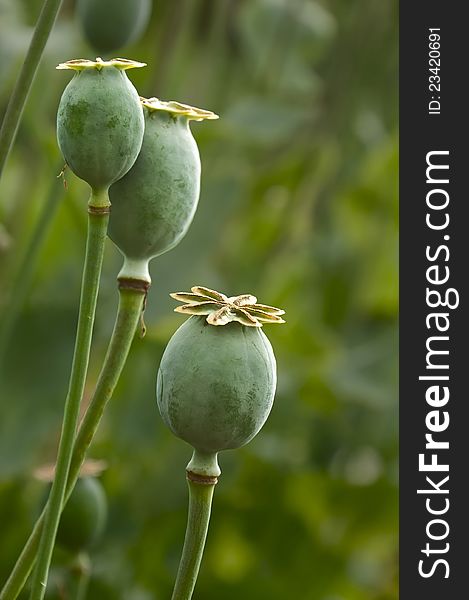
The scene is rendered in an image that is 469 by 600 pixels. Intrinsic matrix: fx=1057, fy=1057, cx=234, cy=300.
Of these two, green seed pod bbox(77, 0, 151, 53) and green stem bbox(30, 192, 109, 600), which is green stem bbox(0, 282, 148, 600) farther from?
green seed pod bbox(77, 0, 151, 53)

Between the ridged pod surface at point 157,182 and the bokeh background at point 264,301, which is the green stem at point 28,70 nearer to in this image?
the ridged pod surface at point 157,182

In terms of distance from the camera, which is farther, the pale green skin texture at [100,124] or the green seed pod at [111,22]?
the green seed pod at [111,22]

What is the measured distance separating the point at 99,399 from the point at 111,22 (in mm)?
213

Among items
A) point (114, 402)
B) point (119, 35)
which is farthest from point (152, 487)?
point (119, 35)

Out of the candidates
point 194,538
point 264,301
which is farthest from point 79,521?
point 264,301

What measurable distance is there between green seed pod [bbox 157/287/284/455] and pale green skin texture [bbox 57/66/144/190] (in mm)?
44

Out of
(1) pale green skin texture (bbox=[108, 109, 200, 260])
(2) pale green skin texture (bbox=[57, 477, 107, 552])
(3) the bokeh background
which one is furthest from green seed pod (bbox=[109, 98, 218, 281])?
(3) the bokeh background

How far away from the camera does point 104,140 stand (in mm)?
261

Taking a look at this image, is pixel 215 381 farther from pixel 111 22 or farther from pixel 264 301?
pixel 264 301

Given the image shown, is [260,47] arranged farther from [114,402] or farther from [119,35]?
[119,35]

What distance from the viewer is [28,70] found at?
0.28 m

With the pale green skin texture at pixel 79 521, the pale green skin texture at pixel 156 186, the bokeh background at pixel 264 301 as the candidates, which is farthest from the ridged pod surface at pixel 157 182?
the bokeh background at pixel 264 301

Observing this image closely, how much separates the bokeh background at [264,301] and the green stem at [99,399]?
304 millimetres

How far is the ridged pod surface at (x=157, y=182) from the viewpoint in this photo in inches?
11.2
